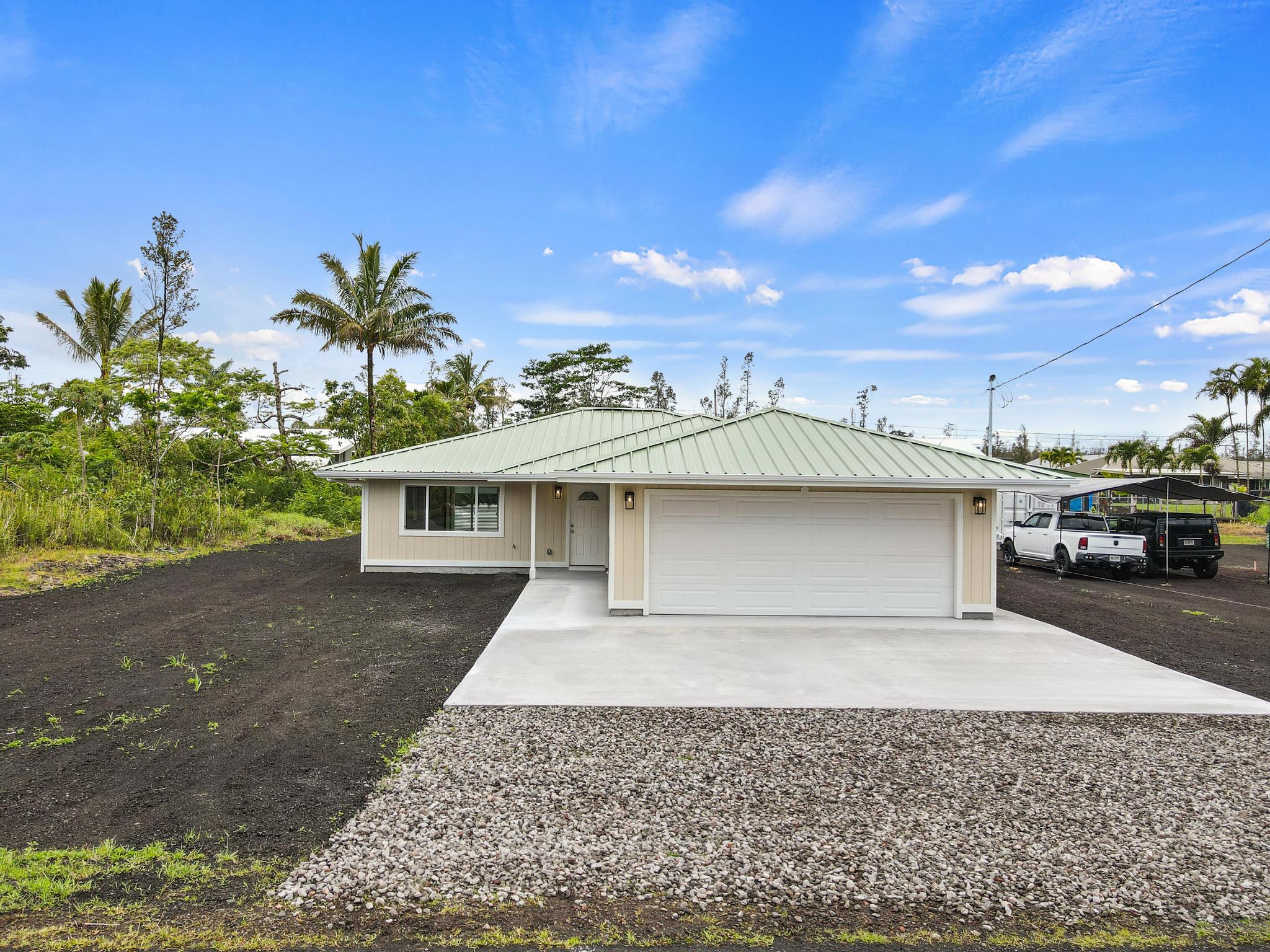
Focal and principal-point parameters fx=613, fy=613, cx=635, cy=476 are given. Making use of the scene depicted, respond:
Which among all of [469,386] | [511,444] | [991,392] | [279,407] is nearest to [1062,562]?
[991,392]

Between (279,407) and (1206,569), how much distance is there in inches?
1283

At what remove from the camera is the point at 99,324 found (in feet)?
81.6

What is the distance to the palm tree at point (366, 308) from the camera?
21.0m

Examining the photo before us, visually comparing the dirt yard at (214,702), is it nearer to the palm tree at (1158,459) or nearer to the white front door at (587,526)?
the white front door at (587,526)

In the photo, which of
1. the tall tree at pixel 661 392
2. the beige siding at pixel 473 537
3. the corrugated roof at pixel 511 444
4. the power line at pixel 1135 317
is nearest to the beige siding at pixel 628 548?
the corrugated roof at pixel 511 444

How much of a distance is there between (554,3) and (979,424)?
47.0 meters

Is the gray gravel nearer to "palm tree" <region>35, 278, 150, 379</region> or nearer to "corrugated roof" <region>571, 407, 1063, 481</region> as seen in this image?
"corrugated roof" <region>571, 407, 1063, 481</region>

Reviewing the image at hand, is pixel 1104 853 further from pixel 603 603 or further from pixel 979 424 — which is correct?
pixel 979 424

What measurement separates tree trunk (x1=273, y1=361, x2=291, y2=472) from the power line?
2801 cm

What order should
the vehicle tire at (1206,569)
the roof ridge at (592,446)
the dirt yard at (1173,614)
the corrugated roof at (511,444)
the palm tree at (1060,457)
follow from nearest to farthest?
the dirt yard at (1173,614) → the roof ridge at (592,446) → the corrugated roof at (511,444) → the vehicle tire at (1206,569) → the palm tree at (1060,457)

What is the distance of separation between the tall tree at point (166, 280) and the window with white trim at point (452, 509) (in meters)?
6.89

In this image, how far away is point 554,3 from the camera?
A: 12.7 m

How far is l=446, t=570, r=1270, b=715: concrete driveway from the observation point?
5.61 metres

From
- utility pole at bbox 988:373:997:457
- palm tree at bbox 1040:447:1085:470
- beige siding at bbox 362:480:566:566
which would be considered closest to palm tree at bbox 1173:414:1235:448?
palm tree at bbox 1040:447:1085:470
